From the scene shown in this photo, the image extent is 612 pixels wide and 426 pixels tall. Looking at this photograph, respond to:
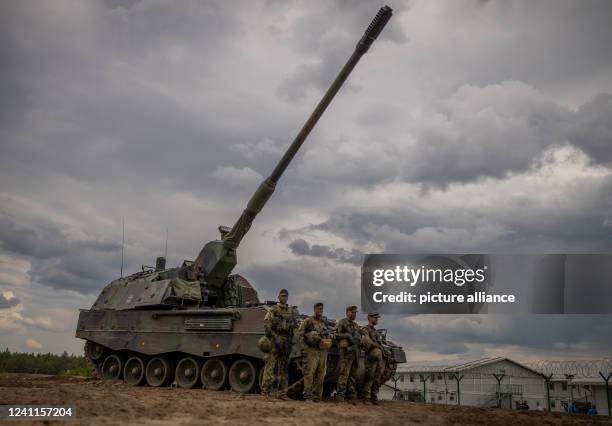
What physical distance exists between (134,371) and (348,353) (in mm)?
8142

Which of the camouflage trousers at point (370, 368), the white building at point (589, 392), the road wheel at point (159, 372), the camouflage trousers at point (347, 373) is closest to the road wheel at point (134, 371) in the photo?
the road wheel at point (159, 372)

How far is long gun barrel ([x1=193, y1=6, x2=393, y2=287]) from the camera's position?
14945 mm

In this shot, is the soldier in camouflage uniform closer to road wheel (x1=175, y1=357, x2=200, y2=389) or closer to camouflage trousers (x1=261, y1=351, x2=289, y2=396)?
camouflage trousers (x1=261, y1=351, x2=289, y2=396)

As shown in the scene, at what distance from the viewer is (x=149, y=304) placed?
17531 mm

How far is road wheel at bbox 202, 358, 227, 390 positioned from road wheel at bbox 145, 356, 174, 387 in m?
1.50

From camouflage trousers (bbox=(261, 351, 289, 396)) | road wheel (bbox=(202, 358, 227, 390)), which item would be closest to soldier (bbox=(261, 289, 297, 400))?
camouflage trousers (bbox=(261, 351, 289, 396))

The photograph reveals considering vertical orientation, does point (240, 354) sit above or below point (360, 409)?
above

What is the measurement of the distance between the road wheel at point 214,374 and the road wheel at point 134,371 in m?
2.67

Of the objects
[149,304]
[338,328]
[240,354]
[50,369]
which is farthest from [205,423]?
[50,369]

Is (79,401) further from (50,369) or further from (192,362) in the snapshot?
(50,369)

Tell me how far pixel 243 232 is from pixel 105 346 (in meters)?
5.59

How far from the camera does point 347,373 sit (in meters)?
12.8

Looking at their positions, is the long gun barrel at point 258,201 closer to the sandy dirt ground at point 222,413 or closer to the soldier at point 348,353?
the soldier at point 348,353

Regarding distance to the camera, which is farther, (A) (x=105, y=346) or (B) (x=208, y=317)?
(A) (x=105, y=346)
